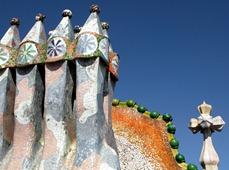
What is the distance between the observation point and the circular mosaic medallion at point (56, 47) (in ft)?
17.5

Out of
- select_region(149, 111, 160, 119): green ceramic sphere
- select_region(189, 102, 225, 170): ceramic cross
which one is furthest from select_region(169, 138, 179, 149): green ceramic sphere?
select_region(189, 102, 225, 170): ceramic cross

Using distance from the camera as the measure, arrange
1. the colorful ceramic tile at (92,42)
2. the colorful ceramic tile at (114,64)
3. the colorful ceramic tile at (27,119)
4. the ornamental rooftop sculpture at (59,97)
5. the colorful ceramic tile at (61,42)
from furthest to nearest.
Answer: the colorful ceramic tile at (114,64) → the colorful ceramic tile at (61,42) → the colorful ceramic tile at (92,42) → the colorful ceramic tile at (27,119) → the ornamental rooftop sculpture at (59,97)

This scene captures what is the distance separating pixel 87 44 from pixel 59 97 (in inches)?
27.6

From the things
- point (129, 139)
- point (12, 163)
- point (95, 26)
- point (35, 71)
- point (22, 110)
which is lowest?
point (12, 163)

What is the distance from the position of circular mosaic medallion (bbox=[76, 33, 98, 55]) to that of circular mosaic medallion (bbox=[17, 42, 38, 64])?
0.59 meters

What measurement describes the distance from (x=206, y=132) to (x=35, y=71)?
4.19 metres

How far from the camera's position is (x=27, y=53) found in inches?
218

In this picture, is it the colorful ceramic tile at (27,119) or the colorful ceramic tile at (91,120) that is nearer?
the colorful ceramic tile at (91,120)

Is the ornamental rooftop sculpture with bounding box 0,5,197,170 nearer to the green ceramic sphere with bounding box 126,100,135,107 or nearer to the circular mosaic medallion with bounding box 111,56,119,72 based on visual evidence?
the circular mosaic medallion with bounding box 111,56,119,72

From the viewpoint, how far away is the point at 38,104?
543cm

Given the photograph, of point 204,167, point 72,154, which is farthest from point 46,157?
point 204,167

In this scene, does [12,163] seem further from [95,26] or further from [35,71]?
[95,26]

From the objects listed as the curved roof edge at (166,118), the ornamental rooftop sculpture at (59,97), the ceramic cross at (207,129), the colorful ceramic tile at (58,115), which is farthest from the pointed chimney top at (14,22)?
the curved roof edge at (166,118)

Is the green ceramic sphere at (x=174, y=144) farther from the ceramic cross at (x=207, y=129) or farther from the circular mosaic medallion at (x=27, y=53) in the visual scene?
the circular mosaic medallion at (x=27, y=53)
